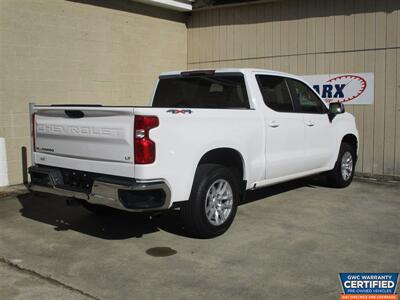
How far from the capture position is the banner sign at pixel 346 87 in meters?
9.87

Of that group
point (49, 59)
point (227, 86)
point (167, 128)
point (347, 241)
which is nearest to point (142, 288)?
point (167, 128)

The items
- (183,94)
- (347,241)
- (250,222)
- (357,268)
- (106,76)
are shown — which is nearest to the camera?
(357,268)

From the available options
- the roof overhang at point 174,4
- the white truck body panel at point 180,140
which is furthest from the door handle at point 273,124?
the roof overhang at point 174,4

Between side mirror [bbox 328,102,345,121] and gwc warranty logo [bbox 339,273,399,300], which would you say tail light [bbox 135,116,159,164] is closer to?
gwc warranty logo [bbox 339,273,399,300]

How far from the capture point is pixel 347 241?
568cm

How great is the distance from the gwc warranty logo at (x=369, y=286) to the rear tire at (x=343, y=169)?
3.93 m

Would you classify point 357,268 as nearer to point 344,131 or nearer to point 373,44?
point 344,131

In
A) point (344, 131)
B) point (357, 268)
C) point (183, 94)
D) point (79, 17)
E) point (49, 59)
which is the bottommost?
point (357, 268)

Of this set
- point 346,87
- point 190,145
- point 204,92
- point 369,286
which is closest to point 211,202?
point 190,145

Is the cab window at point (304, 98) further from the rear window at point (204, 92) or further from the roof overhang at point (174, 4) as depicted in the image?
the roof overhang at point (174, 4)

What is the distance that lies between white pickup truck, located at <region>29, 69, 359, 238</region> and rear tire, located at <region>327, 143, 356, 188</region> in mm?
742

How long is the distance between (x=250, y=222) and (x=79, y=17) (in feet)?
18.2

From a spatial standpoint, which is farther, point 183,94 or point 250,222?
point 183,94

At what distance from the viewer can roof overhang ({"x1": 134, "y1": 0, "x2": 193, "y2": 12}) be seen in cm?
1094
